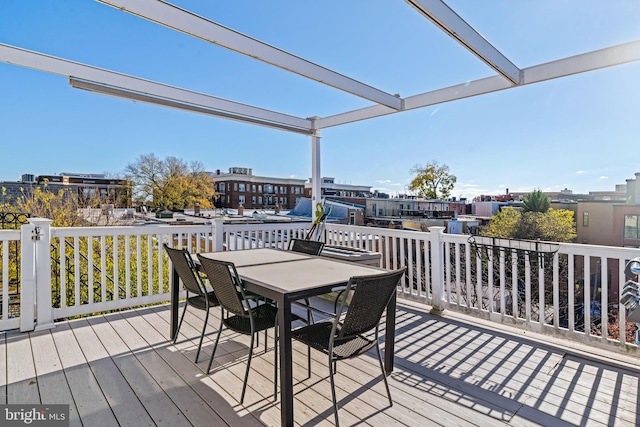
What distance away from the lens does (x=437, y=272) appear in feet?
12.3

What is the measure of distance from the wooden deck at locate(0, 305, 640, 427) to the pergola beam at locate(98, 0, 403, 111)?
2.55 meters

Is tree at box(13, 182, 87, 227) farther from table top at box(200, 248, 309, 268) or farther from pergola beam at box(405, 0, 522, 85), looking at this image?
pergola beam at box(405, 0, 522, 85)

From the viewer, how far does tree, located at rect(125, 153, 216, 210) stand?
2845 centimetres

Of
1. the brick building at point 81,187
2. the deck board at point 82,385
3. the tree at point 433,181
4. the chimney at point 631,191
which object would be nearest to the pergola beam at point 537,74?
the deck board at point 82,385

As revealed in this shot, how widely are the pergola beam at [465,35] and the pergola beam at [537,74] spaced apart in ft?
0.58

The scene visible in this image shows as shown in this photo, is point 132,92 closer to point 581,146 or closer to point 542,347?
point 542,347

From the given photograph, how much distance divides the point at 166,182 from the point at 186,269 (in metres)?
30.5

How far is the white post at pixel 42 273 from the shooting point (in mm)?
3197

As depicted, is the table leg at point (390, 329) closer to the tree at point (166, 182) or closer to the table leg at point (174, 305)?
Answer: the table leg at point (174, 305)

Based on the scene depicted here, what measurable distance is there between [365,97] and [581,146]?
2525cm

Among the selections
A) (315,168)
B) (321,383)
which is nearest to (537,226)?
(315,168)

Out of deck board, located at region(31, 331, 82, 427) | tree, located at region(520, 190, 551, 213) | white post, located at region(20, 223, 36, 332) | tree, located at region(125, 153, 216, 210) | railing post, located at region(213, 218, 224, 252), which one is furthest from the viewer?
tree, located at region(125, 153, 216, 210)

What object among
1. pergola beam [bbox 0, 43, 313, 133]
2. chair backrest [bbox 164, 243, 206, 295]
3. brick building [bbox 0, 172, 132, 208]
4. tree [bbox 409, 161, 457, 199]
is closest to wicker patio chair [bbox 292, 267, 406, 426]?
chair backrest [bbox 164, 243, 206, 295]

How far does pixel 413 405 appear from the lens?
2.05 metres
